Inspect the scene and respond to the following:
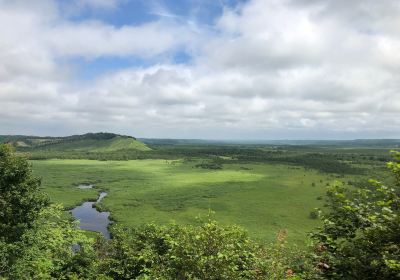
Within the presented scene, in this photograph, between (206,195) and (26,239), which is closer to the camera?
(26,239)

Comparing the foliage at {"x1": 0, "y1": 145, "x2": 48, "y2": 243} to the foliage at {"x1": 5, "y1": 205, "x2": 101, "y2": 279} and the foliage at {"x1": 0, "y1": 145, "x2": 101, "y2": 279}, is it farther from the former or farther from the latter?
the foliage at {"x1": 5, "y1": 205, "x2": 101, "y2": 279}

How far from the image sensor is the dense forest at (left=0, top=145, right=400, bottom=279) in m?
12.0

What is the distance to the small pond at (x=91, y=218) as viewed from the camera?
78744 millimetres

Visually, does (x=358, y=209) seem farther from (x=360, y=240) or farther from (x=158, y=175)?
(x=158, y=175)

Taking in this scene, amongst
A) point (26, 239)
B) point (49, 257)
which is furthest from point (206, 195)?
point (26, 239)

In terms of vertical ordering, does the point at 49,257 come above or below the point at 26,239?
below

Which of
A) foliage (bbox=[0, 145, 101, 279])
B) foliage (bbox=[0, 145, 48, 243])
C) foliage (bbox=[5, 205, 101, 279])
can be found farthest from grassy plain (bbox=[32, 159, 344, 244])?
foliage (bbox=[0, 145, 48, 243])

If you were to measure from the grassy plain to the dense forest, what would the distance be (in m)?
25.7

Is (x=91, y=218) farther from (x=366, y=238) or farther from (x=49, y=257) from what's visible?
(x=366, y=238)

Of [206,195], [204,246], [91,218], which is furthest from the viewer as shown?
[206,195]

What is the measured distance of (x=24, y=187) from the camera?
32250 millimetres

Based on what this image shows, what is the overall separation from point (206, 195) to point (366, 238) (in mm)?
103583

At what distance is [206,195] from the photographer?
11475 cm

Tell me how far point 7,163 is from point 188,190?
93.8m
